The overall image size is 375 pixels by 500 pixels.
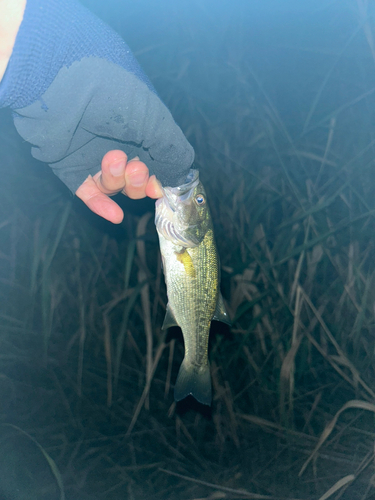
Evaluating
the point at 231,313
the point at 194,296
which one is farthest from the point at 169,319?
the point at 231,313

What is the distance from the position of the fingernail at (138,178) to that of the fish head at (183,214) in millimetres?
97

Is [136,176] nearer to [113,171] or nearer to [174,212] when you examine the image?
[113,171]

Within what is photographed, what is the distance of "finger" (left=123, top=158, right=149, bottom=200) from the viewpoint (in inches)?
35.9

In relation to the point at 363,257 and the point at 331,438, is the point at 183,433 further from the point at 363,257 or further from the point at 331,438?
the point at 363,257

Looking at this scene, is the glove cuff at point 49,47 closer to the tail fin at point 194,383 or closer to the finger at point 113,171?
the finger at point 113,171

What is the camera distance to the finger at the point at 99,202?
95 centimetres

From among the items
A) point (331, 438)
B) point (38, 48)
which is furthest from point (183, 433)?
point (38, 48)

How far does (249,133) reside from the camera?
194cm

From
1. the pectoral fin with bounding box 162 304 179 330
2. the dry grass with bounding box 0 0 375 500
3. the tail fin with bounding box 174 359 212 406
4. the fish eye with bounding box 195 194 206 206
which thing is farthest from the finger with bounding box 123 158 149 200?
the dry grass with bounding box 0 0 375 500

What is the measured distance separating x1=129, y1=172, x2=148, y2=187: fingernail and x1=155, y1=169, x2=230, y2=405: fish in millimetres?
98

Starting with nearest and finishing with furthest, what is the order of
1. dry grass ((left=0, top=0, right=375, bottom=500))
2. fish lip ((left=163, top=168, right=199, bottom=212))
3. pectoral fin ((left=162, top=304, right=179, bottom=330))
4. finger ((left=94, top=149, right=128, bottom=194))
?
finger ((left=94, top=149, right=128, bottom=194)), fish lip ((left=163, top=168, right=199, bottom=212)), pectoral fin ((left=162, top=304, right=179, bottom=330)), dry grass ((left=0, top=0, right=375, bottom=500))

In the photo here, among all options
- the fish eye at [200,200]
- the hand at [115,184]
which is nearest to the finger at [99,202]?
the hand at [115,184]

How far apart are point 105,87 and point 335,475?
247cm

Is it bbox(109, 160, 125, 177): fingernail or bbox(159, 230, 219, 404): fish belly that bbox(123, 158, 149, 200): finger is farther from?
bbox(159, 230, 219, 404): fish belly
